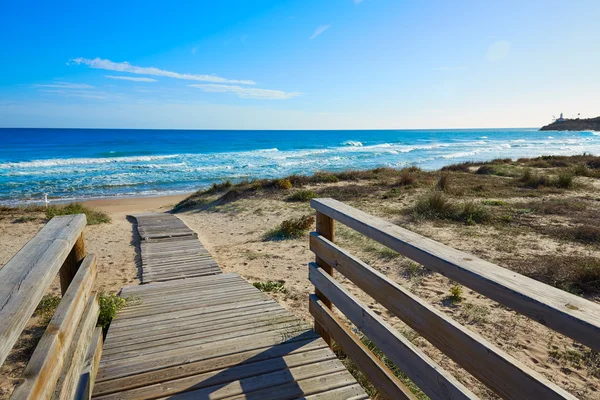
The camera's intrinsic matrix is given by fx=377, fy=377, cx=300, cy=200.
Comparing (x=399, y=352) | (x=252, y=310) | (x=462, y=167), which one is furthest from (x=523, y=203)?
(x=462, y=167)

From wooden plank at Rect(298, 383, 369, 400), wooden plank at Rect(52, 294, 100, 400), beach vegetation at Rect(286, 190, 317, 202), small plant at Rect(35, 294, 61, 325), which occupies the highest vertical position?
wooden plank at Rect(52, 294, 100, 400)

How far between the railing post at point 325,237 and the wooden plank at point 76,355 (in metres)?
1.72

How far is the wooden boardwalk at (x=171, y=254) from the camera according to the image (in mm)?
5650

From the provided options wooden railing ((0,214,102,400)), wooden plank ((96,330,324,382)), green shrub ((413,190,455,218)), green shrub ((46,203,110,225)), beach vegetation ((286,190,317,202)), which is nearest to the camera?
wooden railing ((0,214,102,400))

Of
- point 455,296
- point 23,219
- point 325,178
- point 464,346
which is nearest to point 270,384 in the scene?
point 464,346

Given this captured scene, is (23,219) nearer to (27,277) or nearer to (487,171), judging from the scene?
(27,277)

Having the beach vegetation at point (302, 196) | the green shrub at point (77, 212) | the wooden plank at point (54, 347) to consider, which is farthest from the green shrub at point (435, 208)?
the green shrub at point (77, 212)

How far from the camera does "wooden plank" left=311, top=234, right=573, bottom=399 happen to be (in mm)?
1232

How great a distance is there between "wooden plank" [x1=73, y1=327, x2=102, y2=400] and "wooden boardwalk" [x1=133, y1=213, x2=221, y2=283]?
2510 mm

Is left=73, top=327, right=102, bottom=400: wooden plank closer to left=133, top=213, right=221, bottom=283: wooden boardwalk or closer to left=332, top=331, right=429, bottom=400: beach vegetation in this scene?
left=332, top=331, right=429, bottom=400: beach vegetation

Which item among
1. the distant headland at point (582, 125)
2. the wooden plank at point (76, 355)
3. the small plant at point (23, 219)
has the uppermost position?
the distant headland at point (582, 125)

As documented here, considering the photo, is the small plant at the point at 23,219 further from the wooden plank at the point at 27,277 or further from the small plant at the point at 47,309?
the wooden plank at the point at 27,277

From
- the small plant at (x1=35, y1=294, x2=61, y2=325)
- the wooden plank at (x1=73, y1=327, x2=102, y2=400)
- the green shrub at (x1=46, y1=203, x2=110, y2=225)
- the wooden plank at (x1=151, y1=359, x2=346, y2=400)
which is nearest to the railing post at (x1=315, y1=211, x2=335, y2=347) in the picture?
the wooden plank at (x1=151, y1=359, x2=346, y2=400)

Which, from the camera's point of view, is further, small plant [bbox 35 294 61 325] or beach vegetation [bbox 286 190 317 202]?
beach vegetation [bbox 286 190 317 202]
